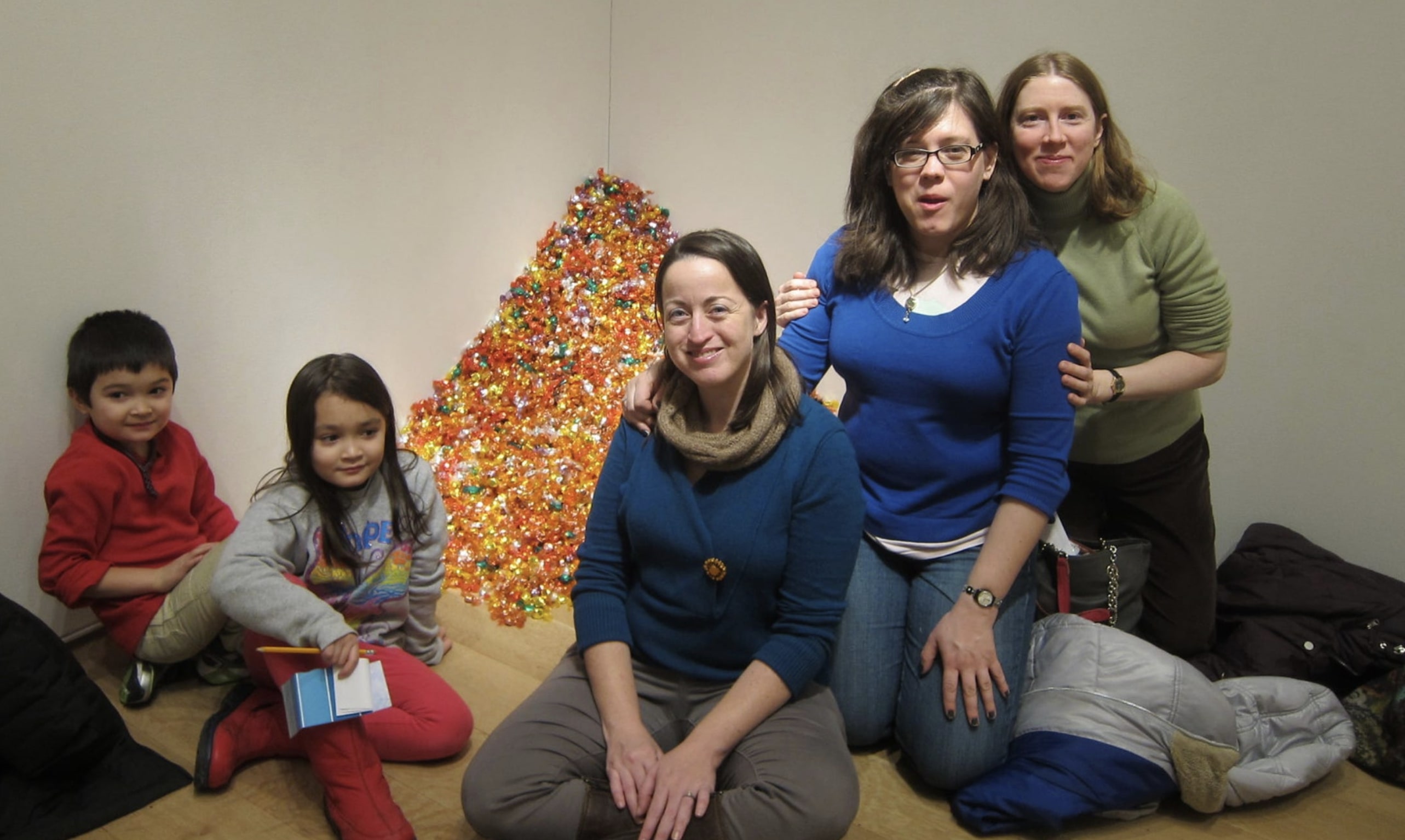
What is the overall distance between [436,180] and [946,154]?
1901 millimetres

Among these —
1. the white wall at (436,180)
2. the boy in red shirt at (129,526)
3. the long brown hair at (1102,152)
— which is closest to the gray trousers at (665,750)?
the boy in red shirt at (129,526)

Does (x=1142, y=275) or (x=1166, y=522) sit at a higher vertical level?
(x=1142, y=275)

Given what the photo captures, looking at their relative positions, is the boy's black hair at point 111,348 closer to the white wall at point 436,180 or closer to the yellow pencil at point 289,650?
the white wall at point 436,180

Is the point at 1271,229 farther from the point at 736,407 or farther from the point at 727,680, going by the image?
the point at 727,680

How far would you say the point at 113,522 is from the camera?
2150mm

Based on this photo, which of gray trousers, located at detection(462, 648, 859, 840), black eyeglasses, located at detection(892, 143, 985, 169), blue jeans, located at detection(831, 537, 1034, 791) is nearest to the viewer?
gray trousers, located at detection(462, 648, 859, 840)

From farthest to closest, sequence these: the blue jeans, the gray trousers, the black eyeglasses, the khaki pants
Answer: the khaki pants, the blue jeans, the black eyeglasses, the gray trousers

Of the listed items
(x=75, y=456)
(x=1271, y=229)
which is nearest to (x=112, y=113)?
(x=75, y=456)

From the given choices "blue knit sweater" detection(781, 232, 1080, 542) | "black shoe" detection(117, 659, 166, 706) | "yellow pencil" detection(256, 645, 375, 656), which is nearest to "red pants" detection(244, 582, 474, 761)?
"yellow pencil" detection(256, 645, 375, 656)

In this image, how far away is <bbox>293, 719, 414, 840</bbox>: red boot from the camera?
5.60 feet

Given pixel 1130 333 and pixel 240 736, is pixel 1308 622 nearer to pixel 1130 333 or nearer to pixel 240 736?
pixel 1130 333

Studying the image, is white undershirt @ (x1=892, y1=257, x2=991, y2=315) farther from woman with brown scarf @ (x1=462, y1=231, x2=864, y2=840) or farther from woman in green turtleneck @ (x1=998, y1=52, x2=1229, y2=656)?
woman with brown scarf @ (x1=462, y1=231, x2=864, y2=840)

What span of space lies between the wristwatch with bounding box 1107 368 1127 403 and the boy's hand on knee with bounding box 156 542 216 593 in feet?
6.48

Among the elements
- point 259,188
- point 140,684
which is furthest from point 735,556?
point 259,188
